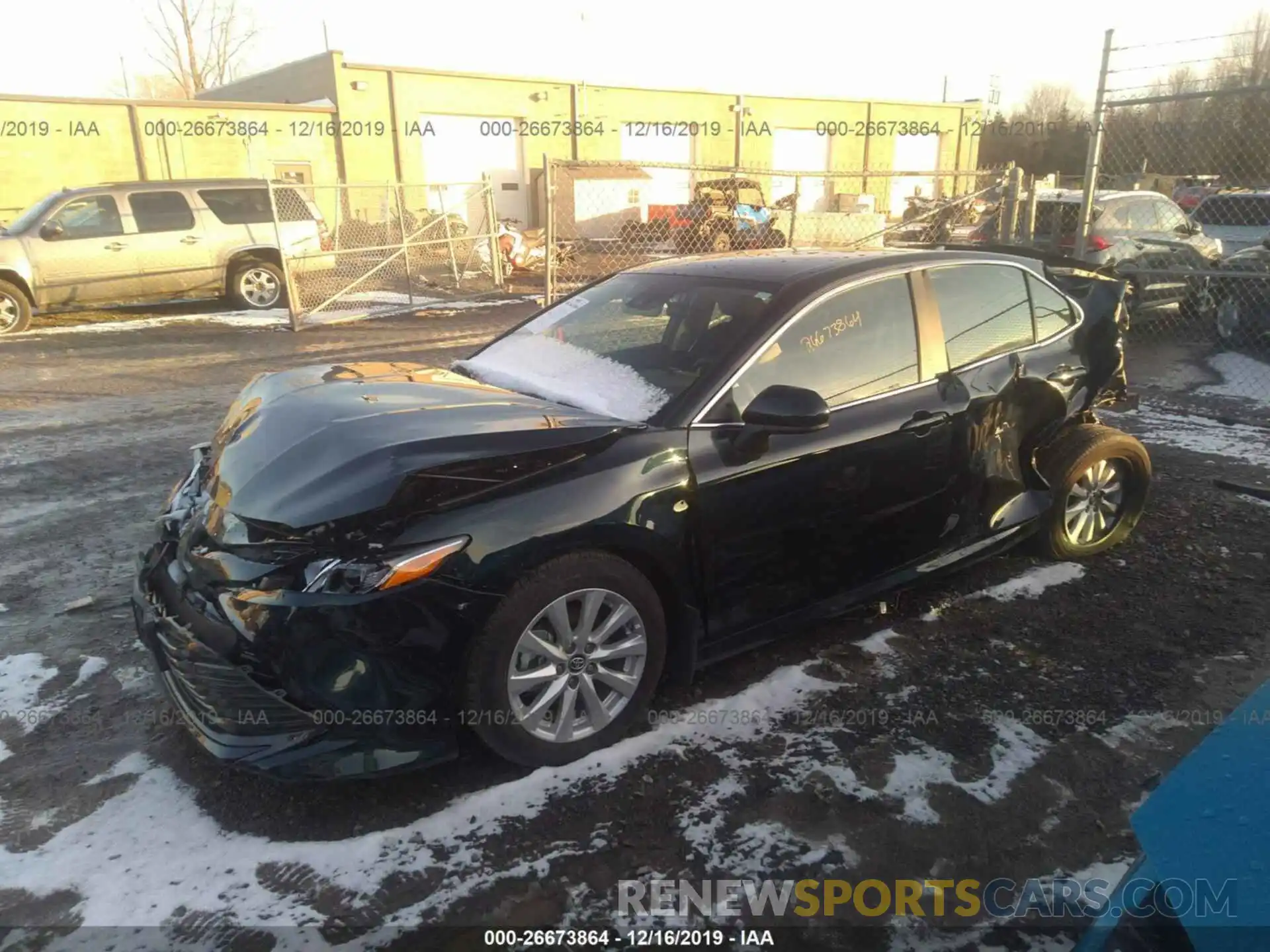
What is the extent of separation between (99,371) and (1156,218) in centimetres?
1241

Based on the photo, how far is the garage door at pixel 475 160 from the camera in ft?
90.5

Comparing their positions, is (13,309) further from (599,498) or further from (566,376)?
(599,498)

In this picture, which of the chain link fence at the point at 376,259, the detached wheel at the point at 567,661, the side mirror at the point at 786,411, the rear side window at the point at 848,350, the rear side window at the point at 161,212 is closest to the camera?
the detached wheel at the point at 567,661

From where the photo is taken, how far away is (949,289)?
3791 millimetres

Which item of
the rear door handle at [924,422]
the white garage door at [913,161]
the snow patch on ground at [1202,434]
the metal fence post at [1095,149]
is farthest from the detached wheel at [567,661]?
the white garage door at [913,161]

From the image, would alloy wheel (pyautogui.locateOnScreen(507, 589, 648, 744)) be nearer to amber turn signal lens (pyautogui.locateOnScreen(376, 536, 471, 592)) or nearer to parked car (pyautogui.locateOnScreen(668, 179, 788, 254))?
amber turn signal lens (pyautogui.locateOnScreen(376, 536, 471, 592))

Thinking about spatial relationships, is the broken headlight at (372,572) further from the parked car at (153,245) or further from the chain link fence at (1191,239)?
the parked car at (153,245)

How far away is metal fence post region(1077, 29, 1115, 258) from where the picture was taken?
6.93 metres

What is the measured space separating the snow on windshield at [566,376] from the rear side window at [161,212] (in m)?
11.1

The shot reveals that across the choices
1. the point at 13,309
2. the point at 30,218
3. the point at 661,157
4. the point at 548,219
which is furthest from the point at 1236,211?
the point at 661,157

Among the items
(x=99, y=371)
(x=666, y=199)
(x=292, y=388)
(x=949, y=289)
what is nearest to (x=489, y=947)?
(x=292, y=388)

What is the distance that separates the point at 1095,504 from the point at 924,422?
1523 mm

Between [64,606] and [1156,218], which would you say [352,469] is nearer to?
[64,606]

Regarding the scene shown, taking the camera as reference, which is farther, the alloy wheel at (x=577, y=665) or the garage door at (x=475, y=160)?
the garage door at (x=475, y=160)
